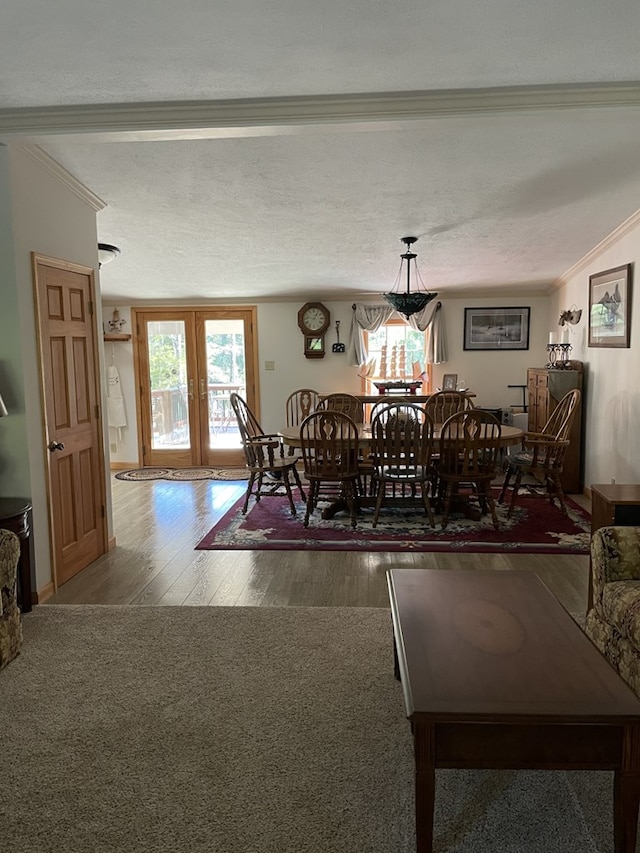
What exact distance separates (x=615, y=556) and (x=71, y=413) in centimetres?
311

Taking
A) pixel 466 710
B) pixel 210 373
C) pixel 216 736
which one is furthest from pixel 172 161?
pixel 210 373

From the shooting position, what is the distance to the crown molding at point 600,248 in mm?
4646

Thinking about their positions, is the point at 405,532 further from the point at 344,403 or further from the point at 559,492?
the point at 344,403

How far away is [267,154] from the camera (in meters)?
3.46

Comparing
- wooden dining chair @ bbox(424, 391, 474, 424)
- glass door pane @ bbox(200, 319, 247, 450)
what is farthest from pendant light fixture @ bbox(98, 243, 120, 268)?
wooden dining chair @ bbox(424, 391, 474, 424)

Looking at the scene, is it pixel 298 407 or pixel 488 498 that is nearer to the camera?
pixel 488 498

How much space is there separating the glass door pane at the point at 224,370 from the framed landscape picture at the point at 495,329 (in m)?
2.84

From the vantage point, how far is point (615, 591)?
2.36 meters

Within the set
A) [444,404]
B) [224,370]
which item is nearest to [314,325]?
[224,370]

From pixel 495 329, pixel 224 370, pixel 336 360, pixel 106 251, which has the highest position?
pixel 106 251

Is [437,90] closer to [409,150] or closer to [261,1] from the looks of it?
[409,150]

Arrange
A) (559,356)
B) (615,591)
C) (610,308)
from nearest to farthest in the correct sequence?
(615,591) < (610,308) < (559,356)

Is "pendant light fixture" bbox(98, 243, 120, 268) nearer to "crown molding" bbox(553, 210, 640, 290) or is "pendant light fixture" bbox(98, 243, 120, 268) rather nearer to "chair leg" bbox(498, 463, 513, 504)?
"chair leg" bbox(498, 463, 513, 504)

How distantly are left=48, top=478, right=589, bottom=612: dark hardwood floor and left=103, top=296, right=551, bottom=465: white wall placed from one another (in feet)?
10.3
